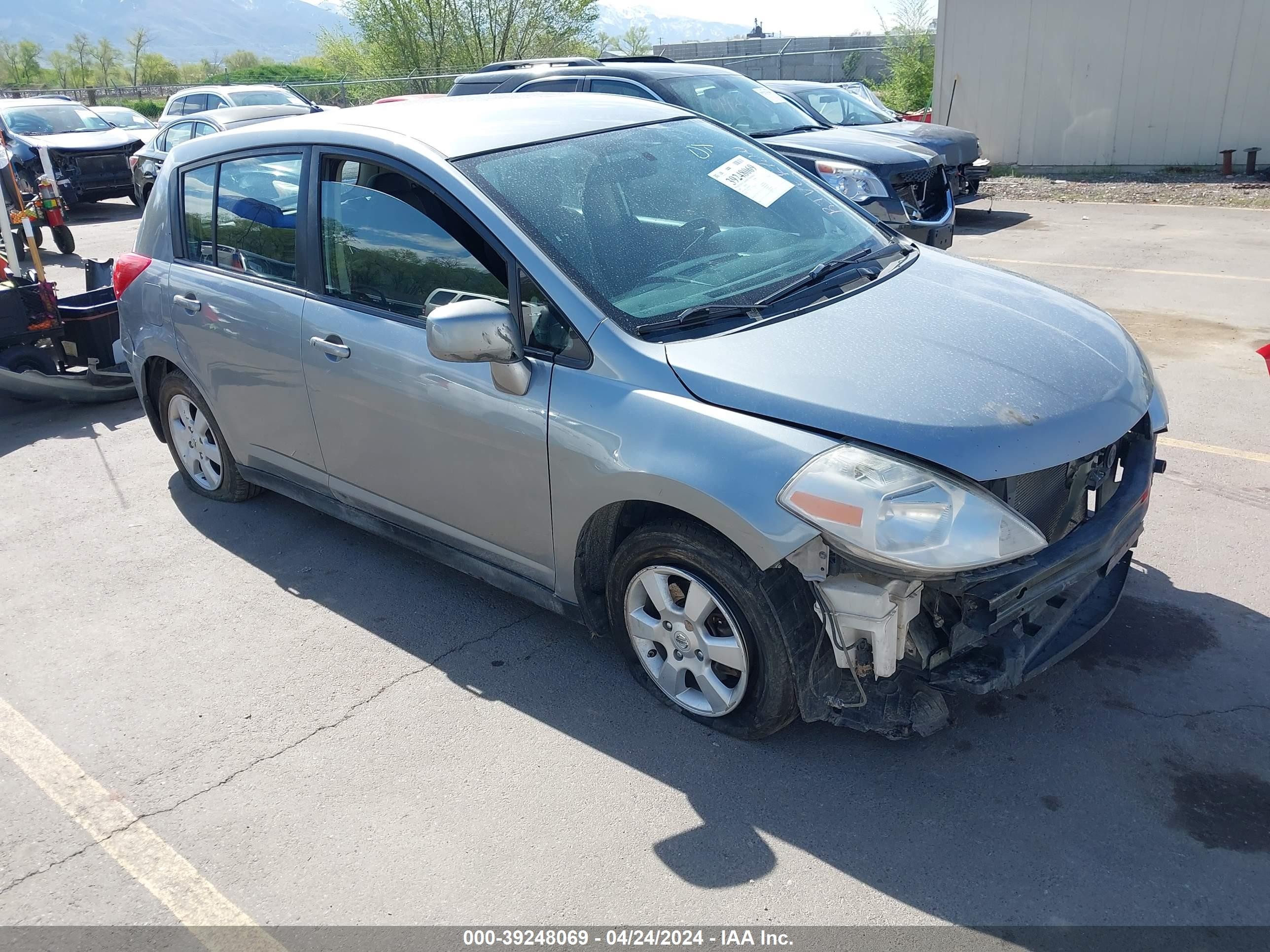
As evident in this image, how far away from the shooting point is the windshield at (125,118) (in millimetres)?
19016

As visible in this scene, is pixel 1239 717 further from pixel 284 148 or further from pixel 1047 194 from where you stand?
pixel 1047 194

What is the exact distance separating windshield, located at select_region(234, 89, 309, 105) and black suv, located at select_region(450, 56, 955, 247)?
6.69m

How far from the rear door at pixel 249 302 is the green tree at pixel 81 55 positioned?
79987 mm

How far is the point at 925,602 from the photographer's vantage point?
299cm

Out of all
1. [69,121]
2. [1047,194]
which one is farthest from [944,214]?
[69,121]

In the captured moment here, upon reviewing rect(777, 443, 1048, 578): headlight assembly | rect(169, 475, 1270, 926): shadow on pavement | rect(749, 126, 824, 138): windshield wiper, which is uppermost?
rect(749, 126, 824, 138): windshield wiper

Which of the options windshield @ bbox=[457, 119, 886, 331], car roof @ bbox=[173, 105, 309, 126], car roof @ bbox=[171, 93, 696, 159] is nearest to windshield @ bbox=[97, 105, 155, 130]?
car roof @ bbox=[173, 105, 309, 126]

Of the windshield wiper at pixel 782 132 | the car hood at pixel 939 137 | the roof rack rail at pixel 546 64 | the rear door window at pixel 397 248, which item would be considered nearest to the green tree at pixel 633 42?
the roof rack rail at pixel 546 64

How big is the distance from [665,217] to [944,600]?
5.65 ft

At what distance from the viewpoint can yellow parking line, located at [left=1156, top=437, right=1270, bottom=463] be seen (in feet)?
17.2

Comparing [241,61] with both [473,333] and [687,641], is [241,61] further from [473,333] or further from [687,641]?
[687,641]

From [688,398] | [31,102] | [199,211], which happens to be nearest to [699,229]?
[688,398]

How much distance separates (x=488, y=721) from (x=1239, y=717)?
8.17 ft

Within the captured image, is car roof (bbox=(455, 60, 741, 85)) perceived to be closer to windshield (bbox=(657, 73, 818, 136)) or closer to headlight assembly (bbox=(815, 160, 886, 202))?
windshield (bbox=(657, 73, 818, 136))
